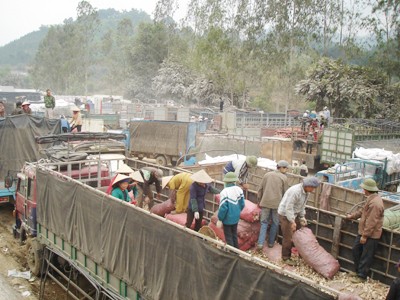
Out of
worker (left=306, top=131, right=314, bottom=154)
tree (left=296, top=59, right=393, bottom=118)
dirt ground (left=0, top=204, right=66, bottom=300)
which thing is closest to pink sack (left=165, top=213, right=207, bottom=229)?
dirt ground (left=0, top=204, right=66, bottom=300)

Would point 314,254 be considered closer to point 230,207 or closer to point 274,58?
point 230,207

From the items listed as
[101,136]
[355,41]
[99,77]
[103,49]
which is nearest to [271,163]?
[101,136]

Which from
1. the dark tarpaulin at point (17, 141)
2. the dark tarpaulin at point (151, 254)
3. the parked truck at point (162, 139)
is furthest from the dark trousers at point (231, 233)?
the parked truck at point (162, 139)

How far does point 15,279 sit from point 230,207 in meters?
5.53

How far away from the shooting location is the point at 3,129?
12.5m

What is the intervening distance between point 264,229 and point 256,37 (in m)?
41.0

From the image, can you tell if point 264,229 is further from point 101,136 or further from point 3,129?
point 3,129

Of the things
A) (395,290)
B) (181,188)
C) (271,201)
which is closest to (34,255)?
(181,188)

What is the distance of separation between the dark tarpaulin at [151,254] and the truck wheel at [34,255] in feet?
3.03

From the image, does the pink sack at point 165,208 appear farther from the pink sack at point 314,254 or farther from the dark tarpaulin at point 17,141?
the dark tarpaulin at point 17,141

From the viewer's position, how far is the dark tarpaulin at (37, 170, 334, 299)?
13.4 feet

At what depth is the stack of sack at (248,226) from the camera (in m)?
7.24

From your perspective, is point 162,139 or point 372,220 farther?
point 162,139

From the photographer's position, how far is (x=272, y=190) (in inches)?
286
